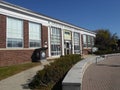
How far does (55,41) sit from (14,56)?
1299 centimetres

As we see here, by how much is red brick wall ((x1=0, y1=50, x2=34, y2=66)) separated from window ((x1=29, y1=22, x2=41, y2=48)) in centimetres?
146

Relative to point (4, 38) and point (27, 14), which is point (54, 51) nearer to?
point (27, 14)

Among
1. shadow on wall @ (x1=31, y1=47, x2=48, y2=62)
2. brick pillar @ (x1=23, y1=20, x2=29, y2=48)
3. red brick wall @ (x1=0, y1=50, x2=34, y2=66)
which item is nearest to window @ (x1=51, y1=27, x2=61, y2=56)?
shadow on wall @ (x1=31, y1=47, x2=48, y2=62)

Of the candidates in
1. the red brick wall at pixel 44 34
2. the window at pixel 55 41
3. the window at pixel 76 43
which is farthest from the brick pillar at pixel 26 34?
the window at pixel 76 43

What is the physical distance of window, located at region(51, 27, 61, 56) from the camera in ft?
109

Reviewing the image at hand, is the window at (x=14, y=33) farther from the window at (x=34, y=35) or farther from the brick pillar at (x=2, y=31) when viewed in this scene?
the window at (x=34, y=35)

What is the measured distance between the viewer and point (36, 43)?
27.7 meters

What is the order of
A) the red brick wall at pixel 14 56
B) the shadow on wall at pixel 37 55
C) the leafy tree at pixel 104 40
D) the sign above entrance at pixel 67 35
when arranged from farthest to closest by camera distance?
the leafy tree at pixel 104 40, the sign above entrance at pixel 67 35, the shadow on wall at pixel 37 55, the red brick wall at pixel 14 56

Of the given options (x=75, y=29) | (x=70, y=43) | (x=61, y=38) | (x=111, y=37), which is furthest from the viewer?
(x=111, y=37)

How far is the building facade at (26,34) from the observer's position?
21.3 metres

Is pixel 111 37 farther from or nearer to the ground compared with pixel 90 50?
farther from the ground

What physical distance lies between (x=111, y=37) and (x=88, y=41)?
1545 centimetres

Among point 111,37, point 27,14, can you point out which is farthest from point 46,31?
point 111,37

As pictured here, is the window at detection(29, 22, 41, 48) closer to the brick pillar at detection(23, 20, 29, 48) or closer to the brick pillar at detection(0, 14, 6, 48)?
the brick pillar at detection(23, 20, 29, 48)
